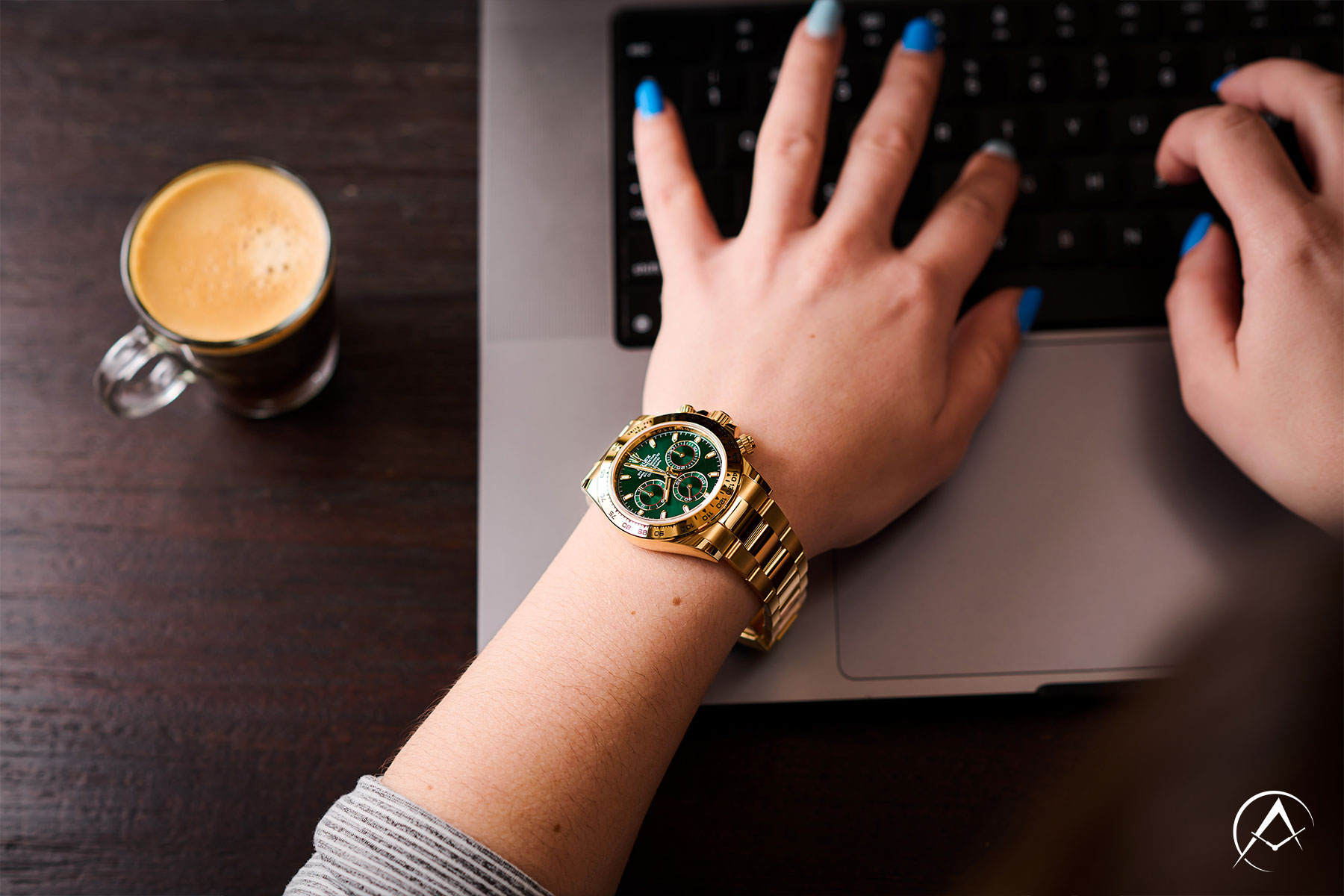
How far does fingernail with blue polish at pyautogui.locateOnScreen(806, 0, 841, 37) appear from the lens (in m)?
0.65

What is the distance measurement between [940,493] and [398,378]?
45cm

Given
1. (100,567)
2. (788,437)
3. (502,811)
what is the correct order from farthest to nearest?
(100,567) < (788,437) < (502,811)

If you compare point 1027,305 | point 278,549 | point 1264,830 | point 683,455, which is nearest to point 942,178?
point 1027,305

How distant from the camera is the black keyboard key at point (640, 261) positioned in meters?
0.68

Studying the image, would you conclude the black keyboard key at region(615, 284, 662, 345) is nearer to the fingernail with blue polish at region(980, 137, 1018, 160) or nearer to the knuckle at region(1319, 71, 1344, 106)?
the fingernail with blue polish at region(980, 137, 1018, 160)

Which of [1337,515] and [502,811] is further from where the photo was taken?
[1337,515]

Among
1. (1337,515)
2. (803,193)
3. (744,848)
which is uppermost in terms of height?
(803,193)

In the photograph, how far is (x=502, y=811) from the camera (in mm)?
455

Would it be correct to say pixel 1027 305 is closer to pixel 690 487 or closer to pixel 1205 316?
pixel 1205 316

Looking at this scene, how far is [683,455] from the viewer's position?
54 cm

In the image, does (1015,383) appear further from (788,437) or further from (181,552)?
(181,552)

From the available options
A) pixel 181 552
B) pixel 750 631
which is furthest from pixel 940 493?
pixel 181 552

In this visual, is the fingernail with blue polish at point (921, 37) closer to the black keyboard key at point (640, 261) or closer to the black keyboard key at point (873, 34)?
the black keyboard key at point (873, 34)

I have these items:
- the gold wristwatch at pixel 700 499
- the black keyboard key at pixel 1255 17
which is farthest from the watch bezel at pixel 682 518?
the black keyboard key at pixel 1255 17
